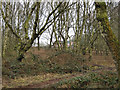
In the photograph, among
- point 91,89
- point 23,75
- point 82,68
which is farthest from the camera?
point 82,68

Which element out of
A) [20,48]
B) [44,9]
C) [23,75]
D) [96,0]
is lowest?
[23,75]

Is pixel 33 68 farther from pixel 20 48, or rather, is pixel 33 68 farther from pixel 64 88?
pixel 64 88

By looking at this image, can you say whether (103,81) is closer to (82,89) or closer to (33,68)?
(82,89)

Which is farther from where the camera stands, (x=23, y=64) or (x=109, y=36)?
(x=23, y=64)

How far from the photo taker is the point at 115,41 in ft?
19.7

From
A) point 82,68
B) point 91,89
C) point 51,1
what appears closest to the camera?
point 91,89

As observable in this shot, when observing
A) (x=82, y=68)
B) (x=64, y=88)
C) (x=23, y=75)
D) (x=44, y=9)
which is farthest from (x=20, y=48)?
(x=44, y=9)

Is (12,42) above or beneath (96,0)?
beneath

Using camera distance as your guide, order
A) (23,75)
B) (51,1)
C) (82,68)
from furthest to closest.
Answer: (51,1) → (82,68) → (23,75)

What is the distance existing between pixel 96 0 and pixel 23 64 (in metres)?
8.84

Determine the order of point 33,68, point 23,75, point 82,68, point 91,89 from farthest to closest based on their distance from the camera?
point 82,68 → point 33,68 → point 23,75 → point 91,89

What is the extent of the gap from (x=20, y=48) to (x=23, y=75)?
12.3 ft

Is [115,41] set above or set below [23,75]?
above

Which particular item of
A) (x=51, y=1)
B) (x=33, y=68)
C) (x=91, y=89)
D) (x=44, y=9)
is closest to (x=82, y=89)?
(x=91, y=89)
